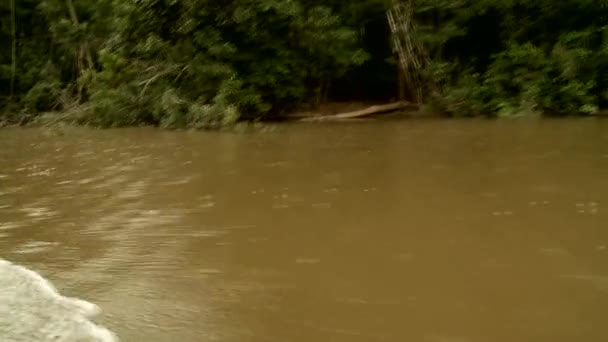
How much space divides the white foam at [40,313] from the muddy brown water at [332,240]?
134 mm

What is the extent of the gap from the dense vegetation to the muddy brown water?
14.9 feet

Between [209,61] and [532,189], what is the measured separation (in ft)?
32.2

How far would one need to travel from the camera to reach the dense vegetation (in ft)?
47.4

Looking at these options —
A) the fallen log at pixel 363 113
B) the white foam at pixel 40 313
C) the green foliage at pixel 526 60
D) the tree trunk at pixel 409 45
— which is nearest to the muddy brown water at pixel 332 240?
the white foam at pixel 40 313

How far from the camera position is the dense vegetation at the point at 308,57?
14461mm

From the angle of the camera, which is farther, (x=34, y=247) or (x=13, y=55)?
(x=13, y=55)

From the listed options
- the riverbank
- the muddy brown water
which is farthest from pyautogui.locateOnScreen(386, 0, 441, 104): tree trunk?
the muddy brown water

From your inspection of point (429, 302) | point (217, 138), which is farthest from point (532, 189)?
point (217, 138)

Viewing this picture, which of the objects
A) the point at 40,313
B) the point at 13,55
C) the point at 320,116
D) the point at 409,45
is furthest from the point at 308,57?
the point at 40,313

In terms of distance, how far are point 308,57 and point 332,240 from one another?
452 inches

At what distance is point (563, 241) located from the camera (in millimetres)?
4957

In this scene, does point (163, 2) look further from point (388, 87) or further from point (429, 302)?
point (429, 302)

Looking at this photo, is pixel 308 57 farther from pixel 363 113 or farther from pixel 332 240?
pixel 332 240

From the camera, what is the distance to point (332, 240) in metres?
5.34
